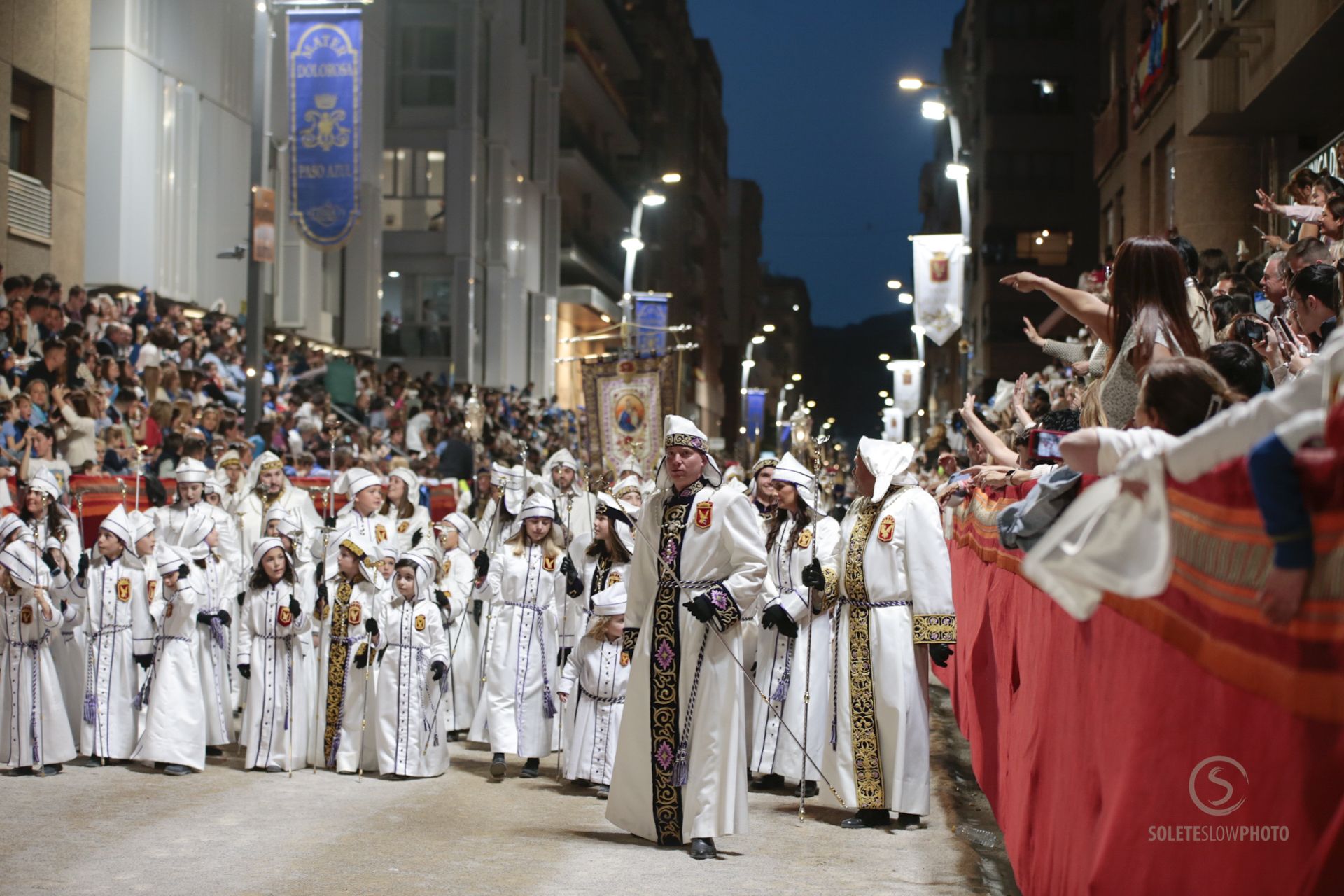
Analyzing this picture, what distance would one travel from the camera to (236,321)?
2542 centimetres

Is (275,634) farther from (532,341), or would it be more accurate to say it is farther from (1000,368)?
(1000,368)

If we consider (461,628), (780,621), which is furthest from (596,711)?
(461,628)

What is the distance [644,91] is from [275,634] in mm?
65939

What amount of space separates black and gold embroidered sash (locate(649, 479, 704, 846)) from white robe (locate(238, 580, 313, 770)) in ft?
11.8

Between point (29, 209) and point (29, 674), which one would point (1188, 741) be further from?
point (29, 209)

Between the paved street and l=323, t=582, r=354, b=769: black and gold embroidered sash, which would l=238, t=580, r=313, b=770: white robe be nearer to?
l=323, t=582, r=354, b=769: black and gold embroidered sash

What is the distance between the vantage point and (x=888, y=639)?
9680 mm

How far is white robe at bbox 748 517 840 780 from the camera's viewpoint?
1077cm

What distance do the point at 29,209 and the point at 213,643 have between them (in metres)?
11.0

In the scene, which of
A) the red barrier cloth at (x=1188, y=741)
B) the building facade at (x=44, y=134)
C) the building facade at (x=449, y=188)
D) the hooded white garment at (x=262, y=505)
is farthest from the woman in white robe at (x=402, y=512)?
the building facade at (x=449, y=188)

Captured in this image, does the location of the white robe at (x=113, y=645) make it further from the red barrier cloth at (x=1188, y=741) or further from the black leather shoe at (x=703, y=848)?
the red barrier cloth at (x=1188, y=741)

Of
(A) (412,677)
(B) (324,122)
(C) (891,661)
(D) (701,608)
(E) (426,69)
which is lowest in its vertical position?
(A) (412,677)

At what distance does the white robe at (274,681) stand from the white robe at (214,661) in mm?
338

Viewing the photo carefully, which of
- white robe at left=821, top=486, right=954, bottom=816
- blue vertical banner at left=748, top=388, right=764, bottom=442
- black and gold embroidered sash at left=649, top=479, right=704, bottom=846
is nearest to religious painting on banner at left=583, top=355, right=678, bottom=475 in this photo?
white robe at left=821, top=486, right=954, bottom=816
